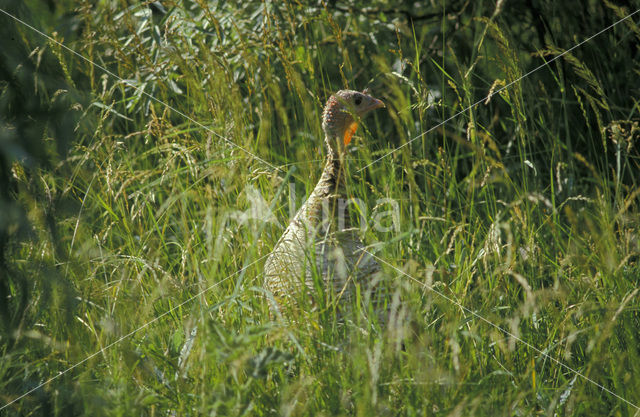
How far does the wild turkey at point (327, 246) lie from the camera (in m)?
→ 1.95

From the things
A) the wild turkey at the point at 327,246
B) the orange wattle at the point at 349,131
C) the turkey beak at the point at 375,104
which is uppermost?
the turkey beak at the point at 375,104

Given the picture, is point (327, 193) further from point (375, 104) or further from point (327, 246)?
point (375, 104)

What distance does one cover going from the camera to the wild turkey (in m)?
1.95

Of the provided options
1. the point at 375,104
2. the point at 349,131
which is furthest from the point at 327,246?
the point at 375,104

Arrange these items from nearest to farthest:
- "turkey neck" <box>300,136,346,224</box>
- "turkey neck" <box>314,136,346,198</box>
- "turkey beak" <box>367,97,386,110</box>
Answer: "turkey neck" <box>300,136,346,224</box> < "turkey neck" <box>314,136,346,198</box> < "turkey beak" <box>367,97,386,110</box>

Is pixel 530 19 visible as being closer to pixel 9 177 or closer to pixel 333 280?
pixel 333 280

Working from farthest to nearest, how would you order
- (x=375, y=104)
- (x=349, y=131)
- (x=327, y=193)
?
(x=375, y=104)
(x=349, y=131)
(x=327, y=193)

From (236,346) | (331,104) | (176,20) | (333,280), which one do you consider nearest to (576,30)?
(331,104)

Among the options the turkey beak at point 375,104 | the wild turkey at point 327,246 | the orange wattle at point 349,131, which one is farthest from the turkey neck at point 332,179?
the turkey beak at point 375,104

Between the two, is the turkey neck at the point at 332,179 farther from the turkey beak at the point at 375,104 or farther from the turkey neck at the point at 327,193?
the turkey beak at the point at 375,104

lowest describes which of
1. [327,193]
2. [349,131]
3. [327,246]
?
[327,246]

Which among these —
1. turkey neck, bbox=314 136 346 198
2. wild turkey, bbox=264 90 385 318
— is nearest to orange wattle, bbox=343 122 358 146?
wild turkey, bbox=264 90 385 318

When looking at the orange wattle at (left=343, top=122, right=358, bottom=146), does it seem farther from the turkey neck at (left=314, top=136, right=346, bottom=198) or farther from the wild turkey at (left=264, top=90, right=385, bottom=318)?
the turkey neck at (left=314, top=136, right=346, bottom=198)

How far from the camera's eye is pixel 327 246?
223cm
